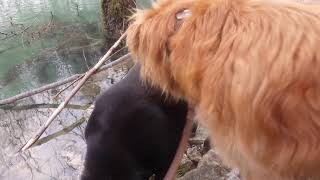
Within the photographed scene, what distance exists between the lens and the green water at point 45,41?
7.54 m

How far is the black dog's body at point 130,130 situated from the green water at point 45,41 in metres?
5.24

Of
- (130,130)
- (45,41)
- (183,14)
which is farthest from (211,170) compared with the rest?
(45,41)

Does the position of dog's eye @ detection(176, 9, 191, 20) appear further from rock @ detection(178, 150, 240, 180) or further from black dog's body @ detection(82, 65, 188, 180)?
rock @ detection(178, 150, 240, 180)

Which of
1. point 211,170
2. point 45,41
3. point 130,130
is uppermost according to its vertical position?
point 130,130

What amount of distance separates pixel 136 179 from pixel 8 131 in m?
3.86

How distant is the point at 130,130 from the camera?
6.22 feet

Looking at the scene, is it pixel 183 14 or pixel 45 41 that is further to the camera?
pixel 45 41

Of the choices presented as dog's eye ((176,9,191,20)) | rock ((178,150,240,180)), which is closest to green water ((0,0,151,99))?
rock ((178,150,240,180))

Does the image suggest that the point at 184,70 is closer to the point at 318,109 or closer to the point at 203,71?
the point at 203,71

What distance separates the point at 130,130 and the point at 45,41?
758cm

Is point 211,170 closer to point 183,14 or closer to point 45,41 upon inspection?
point 183,14

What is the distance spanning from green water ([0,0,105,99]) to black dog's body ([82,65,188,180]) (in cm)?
524

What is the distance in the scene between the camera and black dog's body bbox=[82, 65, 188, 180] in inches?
71.0

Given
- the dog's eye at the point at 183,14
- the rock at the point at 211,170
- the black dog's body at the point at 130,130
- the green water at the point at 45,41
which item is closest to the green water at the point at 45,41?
the green water at the point at 45,41
